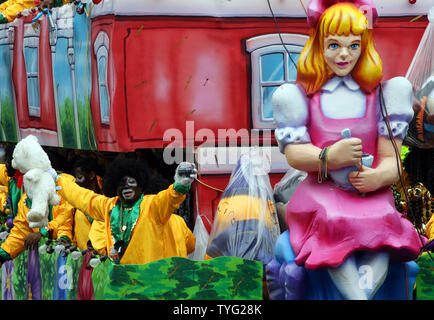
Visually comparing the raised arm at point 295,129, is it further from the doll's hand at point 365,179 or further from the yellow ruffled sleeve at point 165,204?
the yellow ruffled sleeve at point 165,204

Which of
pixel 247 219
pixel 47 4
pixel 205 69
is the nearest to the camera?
pixel 247 219

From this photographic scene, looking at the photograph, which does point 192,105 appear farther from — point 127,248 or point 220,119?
point 127,248

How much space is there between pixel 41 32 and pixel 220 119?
266cm

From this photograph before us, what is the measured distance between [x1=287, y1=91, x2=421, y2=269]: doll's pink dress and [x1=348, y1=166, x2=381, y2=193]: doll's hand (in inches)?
3.1

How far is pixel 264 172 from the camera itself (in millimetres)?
7449

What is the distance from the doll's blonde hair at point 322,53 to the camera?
5746 mm

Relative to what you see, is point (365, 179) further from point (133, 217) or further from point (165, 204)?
point (133, 217)

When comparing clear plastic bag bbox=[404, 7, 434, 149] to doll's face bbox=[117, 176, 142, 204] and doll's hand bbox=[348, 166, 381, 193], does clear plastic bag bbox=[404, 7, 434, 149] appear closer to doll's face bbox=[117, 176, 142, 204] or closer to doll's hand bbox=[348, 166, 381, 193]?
doll's hand bbox=[348, 166, 381, 193]

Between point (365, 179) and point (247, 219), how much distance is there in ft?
5.20

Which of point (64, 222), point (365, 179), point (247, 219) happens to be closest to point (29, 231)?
point (64, 222)

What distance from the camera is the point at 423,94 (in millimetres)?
7434

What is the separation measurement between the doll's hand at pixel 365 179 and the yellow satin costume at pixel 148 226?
5.30 feet

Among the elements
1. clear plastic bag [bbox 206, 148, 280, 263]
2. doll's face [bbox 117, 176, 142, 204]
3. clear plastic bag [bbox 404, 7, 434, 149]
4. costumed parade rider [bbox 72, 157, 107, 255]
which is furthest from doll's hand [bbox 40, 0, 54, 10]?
clear plastic bag [bbox 404, 7, 434, 149]

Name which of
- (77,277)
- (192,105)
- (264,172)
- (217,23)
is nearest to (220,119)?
(192,105)
